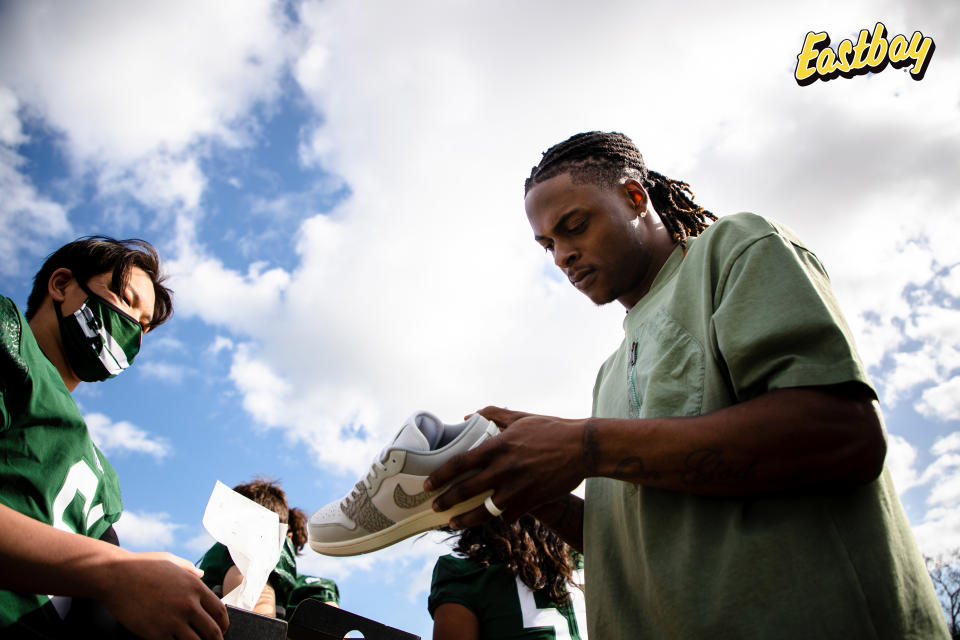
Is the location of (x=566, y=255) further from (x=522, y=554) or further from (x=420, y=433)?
(x=522, y=554)

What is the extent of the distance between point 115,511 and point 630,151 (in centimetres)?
294

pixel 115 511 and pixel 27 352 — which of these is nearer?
pixel 27 352

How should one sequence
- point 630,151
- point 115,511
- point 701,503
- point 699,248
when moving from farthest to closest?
point 630,151 → point 115,511 → point 699,248 → point 701,503

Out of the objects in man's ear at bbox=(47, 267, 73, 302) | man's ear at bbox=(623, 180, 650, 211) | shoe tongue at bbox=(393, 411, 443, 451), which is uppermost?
man's ear at bbox=(47, 267, 73, 302)

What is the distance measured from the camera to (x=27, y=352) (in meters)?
2.03

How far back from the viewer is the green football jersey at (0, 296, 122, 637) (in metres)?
1.84

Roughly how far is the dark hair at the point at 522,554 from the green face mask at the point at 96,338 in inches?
93.5

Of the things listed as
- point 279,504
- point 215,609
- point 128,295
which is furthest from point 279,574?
point 215,609

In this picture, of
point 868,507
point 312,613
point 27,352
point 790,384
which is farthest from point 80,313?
point 868,507

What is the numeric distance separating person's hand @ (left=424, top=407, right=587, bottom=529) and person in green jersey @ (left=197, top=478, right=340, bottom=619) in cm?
298

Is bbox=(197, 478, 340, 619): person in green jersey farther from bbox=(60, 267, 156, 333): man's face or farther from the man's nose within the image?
the man's nose

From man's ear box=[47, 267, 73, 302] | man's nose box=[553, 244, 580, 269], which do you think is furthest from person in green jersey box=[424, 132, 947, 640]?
man's ear box=[47, 267, 73, 302]

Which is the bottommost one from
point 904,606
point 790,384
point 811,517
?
point 904,606

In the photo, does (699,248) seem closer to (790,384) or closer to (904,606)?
(790,384)
